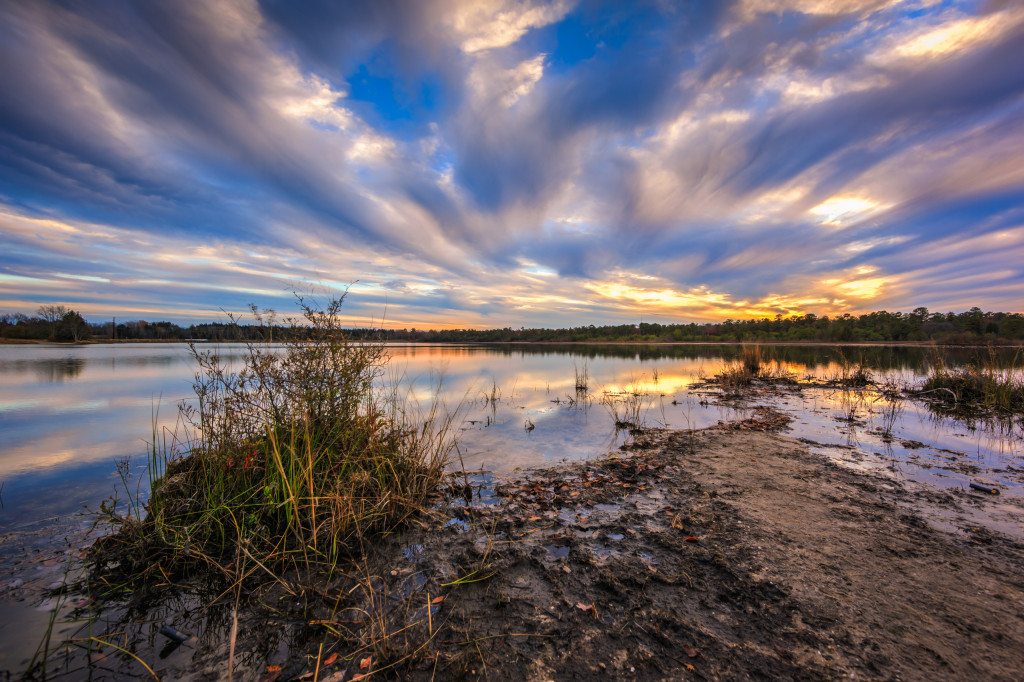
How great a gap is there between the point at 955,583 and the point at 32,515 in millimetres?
10549

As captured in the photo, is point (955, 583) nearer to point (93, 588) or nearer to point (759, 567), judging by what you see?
point (759, 567)

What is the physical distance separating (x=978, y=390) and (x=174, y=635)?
2130 centimetres

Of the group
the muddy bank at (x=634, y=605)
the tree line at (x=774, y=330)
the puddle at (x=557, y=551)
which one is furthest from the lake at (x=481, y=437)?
the tree line at (x=774, y=330)

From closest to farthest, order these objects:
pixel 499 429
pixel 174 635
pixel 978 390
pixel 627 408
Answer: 1. pixel 174 635
2. pixel 499 429
3. pixel 627 408
4. pixel 978 390

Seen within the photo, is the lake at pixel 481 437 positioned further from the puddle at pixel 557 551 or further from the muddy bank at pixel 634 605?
the puddle at pixel 557 551

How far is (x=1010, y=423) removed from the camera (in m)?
9.02

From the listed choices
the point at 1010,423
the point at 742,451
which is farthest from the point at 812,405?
the point at 742,451

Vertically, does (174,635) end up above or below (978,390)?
below

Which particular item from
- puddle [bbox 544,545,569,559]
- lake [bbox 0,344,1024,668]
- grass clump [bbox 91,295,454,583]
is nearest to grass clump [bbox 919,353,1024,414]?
lake [bbox 0,344,1024,668]

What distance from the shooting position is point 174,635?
103 inches

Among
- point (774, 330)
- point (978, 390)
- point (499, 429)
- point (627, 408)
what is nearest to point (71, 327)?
point (499, 429)

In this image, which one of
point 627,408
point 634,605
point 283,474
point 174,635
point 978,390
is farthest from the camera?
point 978,390

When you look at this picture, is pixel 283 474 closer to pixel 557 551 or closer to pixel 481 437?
pixel 557 551

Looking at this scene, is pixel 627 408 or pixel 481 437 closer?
pixel 481 437
